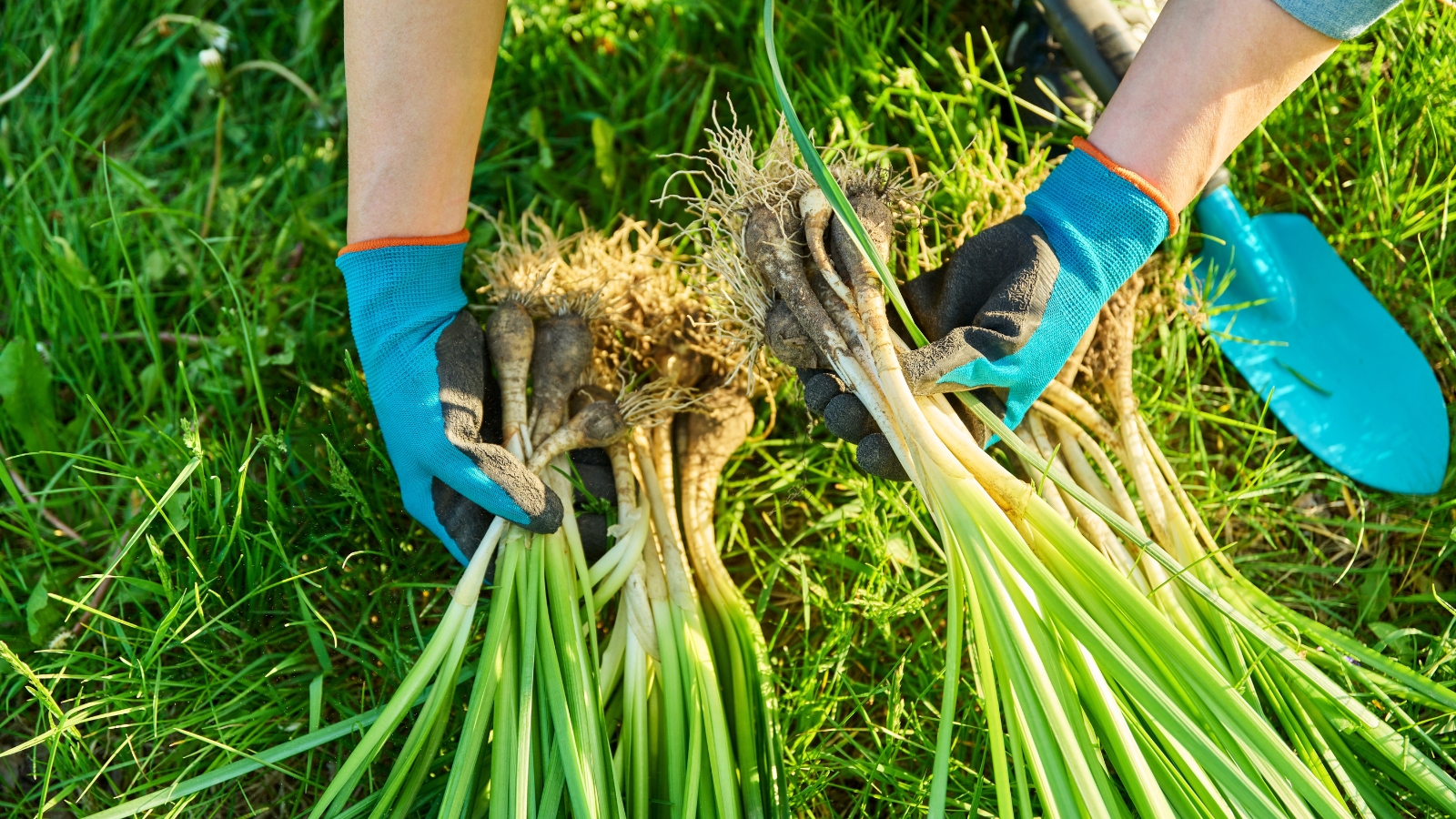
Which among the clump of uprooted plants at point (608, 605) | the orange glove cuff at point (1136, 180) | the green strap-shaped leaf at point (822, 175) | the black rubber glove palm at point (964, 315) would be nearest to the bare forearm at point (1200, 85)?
the orange glove cuff at point (1136, 180)

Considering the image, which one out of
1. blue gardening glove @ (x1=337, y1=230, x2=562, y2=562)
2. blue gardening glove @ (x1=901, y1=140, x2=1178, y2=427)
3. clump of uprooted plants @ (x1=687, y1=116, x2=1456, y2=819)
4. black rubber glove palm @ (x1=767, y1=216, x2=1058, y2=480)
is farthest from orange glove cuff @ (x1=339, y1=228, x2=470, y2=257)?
blue gardening glove @ (x1=901, y1=140, x2=1178, y2=427)

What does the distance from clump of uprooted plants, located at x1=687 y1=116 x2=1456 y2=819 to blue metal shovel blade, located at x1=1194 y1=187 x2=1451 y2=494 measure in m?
0.35

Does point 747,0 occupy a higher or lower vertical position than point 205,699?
higher

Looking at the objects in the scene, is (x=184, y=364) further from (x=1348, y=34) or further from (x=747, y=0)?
(x=1348, y=34)

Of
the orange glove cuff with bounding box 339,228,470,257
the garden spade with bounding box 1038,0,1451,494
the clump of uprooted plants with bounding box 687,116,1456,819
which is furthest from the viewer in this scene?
the garden spade with bounding box 1038,0,1451,494

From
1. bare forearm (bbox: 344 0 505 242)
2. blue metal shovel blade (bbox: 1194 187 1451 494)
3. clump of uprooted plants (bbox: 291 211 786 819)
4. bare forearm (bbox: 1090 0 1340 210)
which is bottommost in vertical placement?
clump of uprooted plants (bbox: 291 211 786 819)

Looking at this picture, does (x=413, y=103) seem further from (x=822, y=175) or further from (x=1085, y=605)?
(x=1085, y=605)

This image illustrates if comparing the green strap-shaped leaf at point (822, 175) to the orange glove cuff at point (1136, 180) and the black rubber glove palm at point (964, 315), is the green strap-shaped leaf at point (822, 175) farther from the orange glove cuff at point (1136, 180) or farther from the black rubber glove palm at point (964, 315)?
the orange glove cuff at point (1136, 180)

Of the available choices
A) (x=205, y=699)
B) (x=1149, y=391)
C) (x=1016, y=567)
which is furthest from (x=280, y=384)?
(x=1149, y=391)

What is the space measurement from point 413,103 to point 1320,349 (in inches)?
67.4

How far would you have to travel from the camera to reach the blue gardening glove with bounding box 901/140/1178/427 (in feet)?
4.05

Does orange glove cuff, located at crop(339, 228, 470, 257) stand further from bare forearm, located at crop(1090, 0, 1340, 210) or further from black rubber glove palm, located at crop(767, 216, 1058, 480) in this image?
bare forearm, located at crop(1090, 0, 1340, 210)

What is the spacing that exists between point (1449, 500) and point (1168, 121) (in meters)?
0.92

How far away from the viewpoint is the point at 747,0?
6.07ft
